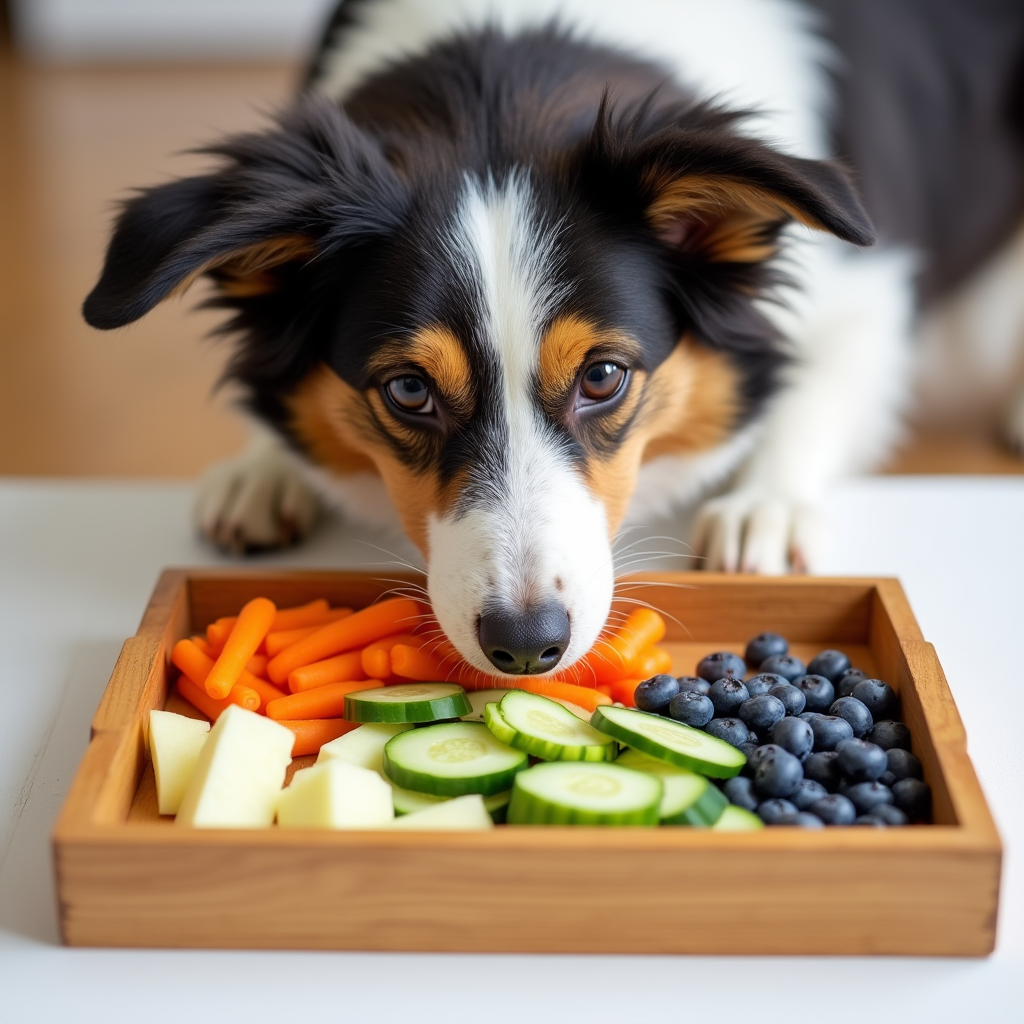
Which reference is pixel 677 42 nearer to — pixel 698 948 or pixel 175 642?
pixel 175 642

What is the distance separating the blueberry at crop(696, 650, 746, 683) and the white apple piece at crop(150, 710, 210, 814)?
66cm

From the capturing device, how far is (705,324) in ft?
6.89

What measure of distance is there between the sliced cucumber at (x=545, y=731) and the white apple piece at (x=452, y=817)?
129 millimetres

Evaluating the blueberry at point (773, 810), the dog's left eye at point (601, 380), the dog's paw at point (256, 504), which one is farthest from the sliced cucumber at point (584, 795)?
the dog's paw at point (256, 504)

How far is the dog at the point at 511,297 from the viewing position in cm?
179

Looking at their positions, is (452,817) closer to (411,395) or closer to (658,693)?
(658,693)

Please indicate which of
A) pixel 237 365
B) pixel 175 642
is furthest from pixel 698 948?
pixel 237 365

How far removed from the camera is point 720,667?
1773 mm

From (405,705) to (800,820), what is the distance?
1.63ft

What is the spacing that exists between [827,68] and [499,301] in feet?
4.79

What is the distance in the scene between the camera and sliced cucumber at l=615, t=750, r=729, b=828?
140 cm

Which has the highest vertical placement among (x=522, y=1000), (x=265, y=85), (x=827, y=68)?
(x=827, y=68)

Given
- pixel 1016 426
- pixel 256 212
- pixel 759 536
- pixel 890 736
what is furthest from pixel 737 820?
pixel 1016 426

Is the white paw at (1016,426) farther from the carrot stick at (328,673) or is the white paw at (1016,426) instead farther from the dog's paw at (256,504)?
the carrot stick at (328,673)
